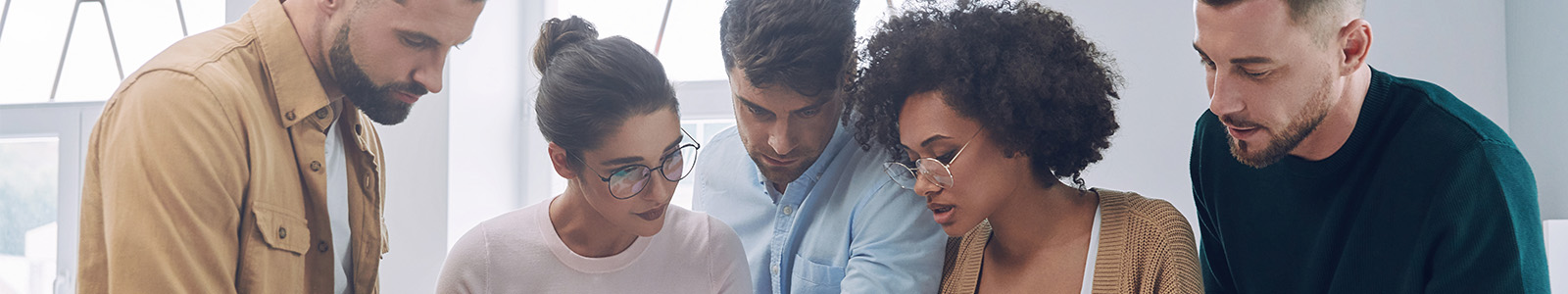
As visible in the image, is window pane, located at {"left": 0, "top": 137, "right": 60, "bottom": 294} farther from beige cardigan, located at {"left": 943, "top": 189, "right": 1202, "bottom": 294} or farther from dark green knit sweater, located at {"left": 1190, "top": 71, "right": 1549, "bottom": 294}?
dark green knit sweater, located at {"left": 1190, "top": 71, "right": 1549, "bottom": 294}

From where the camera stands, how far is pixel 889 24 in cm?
171

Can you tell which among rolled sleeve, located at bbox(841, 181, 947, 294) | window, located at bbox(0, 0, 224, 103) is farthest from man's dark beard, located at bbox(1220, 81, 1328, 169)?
window, located at bbox(0, 0, 224, 103)

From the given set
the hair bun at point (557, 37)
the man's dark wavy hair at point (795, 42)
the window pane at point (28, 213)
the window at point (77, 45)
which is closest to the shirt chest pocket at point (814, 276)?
the man's dark wavy hair at point (795, 42)

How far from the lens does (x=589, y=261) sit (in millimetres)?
1711

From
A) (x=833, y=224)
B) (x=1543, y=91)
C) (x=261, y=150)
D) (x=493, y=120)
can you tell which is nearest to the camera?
(x=261, y=150)

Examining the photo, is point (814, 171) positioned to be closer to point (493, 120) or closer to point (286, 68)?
point (286, 68)

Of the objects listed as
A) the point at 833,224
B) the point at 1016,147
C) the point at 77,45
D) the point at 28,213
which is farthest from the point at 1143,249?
the point at 28,213

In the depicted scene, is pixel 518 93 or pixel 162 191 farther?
pixel 518 93

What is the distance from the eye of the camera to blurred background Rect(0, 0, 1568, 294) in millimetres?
2393

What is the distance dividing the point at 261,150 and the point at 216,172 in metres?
0.08

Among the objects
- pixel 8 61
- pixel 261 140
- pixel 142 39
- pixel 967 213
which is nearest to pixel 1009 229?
pixel 967 213

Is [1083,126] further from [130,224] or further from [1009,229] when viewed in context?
[130,224]

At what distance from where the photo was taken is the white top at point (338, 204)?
1565 millimetres

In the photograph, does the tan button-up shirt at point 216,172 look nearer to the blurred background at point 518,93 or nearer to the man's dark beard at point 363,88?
the man's dark beard at point 363,88
